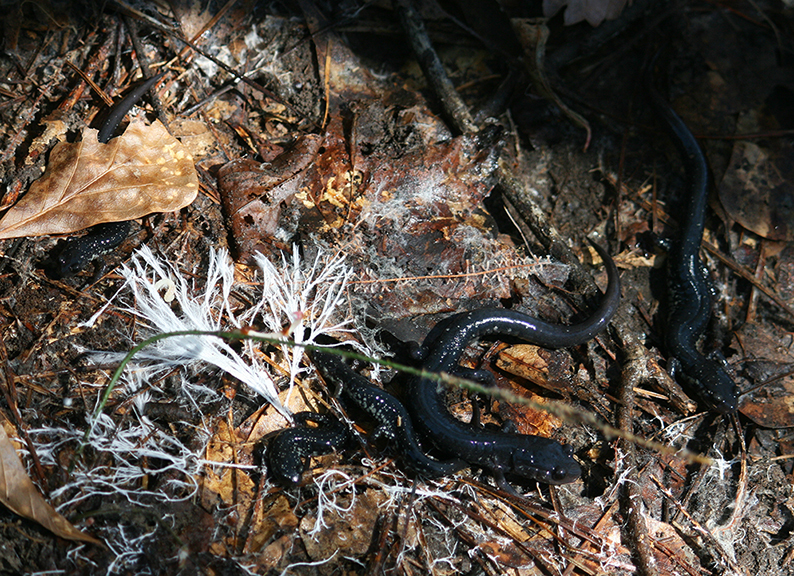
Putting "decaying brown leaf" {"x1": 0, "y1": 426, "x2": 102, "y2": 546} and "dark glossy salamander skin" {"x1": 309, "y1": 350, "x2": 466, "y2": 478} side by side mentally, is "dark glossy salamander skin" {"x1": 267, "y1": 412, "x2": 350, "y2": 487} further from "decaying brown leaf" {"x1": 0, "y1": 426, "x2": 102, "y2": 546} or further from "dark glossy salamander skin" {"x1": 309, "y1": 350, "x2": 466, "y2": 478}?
"decaying brown leaf" {"x1": 0, "y1": 426, "x2": 102, "y2": 546}

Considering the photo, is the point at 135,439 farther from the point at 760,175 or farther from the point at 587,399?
the point at 760,175

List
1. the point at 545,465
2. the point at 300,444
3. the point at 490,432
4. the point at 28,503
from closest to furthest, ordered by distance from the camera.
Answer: the point at 28,503
the point at 300,444
the point at 545,465
the point at 490,432

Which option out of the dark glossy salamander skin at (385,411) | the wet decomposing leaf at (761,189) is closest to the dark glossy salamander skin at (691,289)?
the wet decomposing leaf at (761,189)

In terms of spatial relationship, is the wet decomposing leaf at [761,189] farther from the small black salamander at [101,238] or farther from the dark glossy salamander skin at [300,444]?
the small black salamander at [101,238]

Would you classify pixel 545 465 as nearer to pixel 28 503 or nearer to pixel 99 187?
pixel 28 503

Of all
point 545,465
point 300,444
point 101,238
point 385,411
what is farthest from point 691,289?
point 101,238

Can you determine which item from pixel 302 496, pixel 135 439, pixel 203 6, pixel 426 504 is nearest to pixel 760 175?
pixel 426 504

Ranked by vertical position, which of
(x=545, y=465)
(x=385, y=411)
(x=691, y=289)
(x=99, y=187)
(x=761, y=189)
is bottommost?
(x=545, y=465)

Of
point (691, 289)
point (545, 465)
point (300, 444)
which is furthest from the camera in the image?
point (691, 289)

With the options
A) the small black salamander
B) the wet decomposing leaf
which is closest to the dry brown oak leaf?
the small black salamander
